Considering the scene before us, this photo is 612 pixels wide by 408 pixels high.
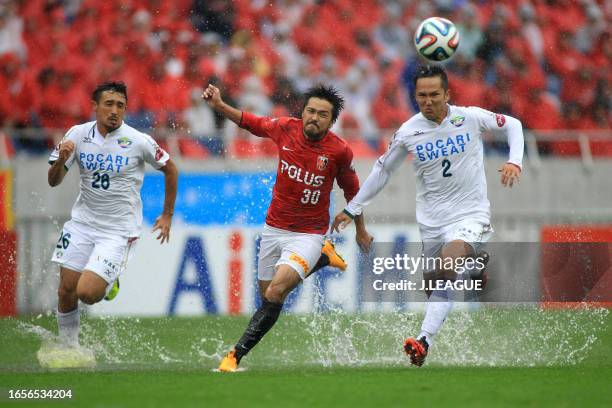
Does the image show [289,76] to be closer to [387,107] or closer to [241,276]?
[387,107]

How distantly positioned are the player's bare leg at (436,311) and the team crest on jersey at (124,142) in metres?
2.92

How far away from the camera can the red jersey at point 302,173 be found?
9.23 meters

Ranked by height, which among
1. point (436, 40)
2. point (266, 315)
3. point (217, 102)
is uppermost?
point (436, 40)

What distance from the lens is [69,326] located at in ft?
32.0

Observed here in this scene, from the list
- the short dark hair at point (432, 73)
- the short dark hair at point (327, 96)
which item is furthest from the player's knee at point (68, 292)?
the short dark hair at point (432, 73)

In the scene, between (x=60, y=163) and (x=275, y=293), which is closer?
(x=275, y=293)

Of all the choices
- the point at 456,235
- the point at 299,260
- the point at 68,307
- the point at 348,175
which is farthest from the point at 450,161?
the point at 68,307

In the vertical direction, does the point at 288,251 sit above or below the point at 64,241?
below

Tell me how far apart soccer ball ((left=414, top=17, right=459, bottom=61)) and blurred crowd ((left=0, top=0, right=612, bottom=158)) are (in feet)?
20.9

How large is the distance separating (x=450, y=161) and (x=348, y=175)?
0.88m

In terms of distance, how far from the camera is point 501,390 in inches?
293

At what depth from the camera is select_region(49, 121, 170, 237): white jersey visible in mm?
9680

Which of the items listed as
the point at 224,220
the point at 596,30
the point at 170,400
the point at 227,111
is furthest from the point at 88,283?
the point at 596,30

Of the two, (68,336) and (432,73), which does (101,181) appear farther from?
(432,73)
